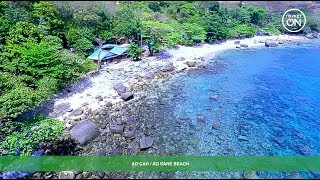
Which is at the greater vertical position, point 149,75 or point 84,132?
point 149,75

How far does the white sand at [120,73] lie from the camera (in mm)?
18750

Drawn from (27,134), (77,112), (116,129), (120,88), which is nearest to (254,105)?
(116,129)

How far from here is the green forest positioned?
51.3 feet

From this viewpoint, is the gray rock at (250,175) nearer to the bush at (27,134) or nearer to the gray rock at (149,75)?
the bush at (27,134)

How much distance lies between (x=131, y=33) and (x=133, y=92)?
1172 centimetres

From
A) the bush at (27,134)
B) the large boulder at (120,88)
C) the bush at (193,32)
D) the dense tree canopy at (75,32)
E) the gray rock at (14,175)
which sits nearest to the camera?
the gray rock at (14,175)

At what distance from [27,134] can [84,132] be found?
3260 mm

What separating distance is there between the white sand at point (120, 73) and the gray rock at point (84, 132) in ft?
7.99

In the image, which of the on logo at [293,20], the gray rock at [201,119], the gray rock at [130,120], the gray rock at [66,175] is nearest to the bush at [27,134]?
the gray rock at [66,175]

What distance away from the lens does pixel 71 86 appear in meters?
20.5

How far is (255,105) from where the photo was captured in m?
18.9

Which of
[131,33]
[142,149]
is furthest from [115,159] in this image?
[131,33]

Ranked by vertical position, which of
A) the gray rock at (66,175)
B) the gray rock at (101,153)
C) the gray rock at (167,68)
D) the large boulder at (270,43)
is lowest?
the gray rock at (101,153)

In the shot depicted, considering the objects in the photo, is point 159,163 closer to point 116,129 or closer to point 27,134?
point 116,129
